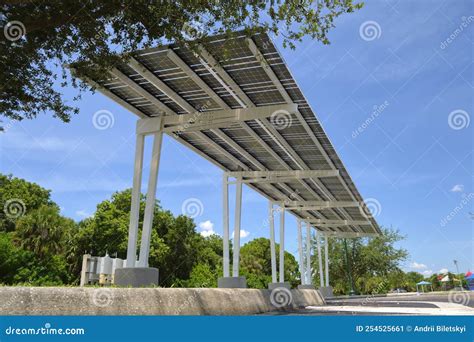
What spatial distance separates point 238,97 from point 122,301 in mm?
11607

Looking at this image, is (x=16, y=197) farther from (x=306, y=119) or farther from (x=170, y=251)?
(x=306, y=119)

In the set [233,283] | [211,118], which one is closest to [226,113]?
[211,118]

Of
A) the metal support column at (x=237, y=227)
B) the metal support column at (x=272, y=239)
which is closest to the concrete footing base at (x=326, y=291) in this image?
the metal support column at (x=272, y=239)

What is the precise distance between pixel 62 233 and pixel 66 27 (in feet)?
104

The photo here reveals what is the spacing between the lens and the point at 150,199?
1911 cm

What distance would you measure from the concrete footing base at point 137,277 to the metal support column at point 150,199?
153 cm

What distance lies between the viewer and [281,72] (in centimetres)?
1616

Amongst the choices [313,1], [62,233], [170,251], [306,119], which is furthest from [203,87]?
[170,251]

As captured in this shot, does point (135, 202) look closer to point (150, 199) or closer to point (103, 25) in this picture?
point (150, 199)

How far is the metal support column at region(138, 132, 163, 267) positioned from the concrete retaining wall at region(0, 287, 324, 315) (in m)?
5.39

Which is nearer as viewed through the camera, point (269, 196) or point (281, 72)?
point (281, 72)

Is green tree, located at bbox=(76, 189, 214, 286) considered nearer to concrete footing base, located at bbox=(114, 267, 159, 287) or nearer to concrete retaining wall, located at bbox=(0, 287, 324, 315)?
concrete footing base, located at bbox=(114, 267, 159, 287)

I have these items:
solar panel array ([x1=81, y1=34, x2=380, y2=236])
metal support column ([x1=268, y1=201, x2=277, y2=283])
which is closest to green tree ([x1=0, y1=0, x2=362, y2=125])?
solar panel array ([x1=81, y1=34, x2=380, y2=236])

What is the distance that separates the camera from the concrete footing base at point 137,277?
16.2m
